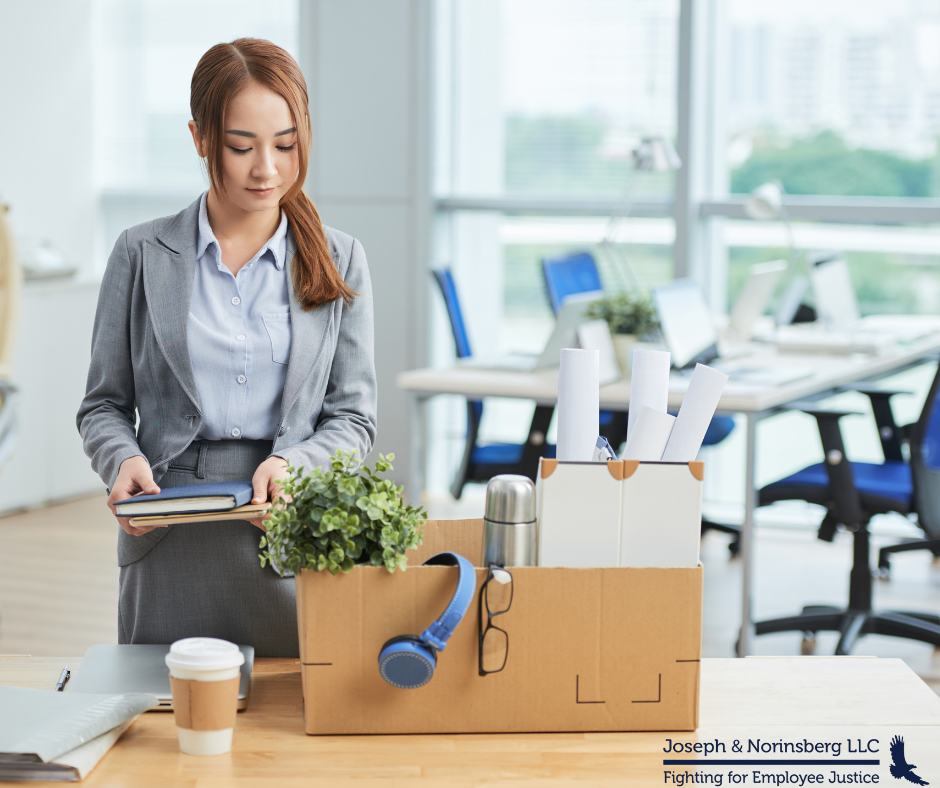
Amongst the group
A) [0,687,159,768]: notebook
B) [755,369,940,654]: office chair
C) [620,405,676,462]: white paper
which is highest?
[620,405,676,462]: white paper

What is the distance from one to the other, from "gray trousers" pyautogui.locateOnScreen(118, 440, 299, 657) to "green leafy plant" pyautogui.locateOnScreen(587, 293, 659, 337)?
A: 2326 millimetres

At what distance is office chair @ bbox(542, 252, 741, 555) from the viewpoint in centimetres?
395

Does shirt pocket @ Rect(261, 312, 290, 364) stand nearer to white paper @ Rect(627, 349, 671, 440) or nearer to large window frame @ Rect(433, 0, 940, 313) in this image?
white paper @ Rect(627, 349, 671, 440)

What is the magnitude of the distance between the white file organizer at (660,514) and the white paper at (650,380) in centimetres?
11

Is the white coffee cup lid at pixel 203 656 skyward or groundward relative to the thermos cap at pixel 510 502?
groundward

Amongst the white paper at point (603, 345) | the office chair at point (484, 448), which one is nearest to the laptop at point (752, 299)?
the white paper at point (603, 345)

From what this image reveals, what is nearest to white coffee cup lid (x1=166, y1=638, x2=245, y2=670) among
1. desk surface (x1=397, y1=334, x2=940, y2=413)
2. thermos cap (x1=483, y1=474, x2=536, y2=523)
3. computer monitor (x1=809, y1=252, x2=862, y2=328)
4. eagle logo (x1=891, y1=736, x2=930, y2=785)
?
thermos cap (x1=483, y1=474, x2=536, y2=523)

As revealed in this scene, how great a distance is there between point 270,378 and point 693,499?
0.63 m

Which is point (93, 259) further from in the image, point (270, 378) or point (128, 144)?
point (270, 378)

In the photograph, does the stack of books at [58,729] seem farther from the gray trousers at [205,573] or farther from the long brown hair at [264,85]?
the long brown hair at [264,85]

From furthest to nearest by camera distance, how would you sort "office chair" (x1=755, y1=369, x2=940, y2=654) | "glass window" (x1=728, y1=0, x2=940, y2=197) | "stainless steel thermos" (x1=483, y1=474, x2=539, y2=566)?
1. "glass window" (x1=728, y1=0, x2=940, y2=197)
2. "office chair" (x1=755, y1=369, x2=940, y2=654)
3. "stainless steel thermos" (x1=483, y1=474, x2=539, y2=566)

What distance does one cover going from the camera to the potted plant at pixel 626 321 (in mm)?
3785

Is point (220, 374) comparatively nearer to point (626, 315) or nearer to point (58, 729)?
point (58, 729)

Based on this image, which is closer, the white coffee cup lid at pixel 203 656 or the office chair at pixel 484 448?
the white coffee cup lid at pixel 203 656
